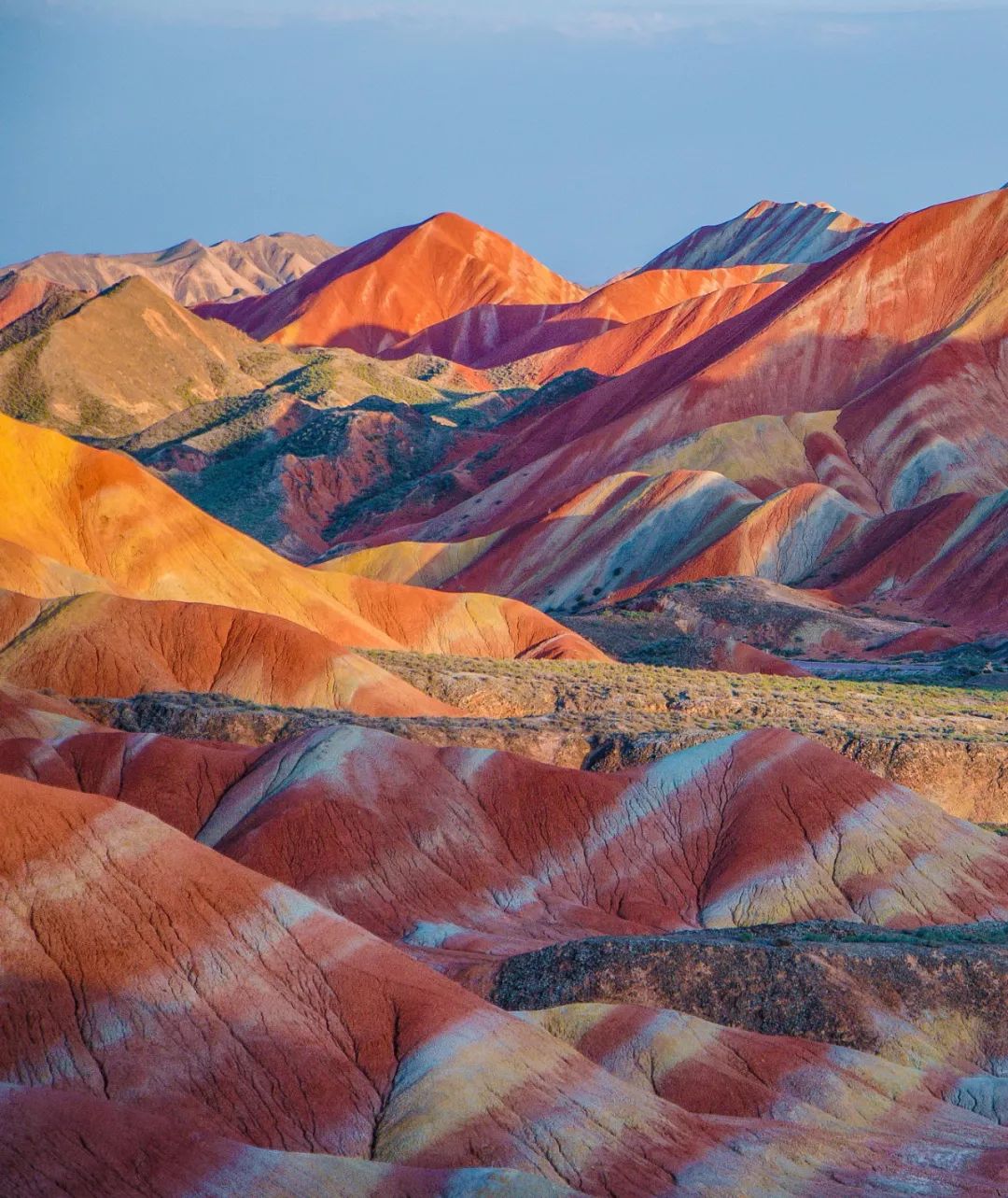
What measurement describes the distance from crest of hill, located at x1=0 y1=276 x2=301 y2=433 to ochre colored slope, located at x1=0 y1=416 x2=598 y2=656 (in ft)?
209

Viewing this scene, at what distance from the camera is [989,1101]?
2059cm

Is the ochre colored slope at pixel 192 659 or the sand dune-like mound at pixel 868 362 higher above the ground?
the sand dune-like mound at pixel 868 362

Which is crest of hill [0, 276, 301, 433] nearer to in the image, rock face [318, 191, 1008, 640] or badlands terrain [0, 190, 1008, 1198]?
rock face [318, 191, 1008, 640]

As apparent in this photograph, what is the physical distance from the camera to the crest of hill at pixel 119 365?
126m

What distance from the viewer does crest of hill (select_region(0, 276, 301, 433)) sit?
12638cm

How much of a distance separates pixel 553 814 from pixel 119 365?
108324 mm

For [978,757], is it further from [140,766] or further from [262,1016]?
[262,1016]

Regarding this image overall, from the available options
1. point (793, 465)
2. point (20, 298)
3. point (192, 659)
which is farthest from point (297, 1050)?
point (20, 298)

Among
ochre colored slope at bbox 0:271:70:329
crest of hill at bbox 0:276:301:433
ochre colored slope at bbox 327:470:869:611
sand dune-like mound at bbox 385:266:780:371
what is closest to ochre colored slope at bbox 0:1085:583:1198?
ochre colored slope at bbox 327:470:869:611

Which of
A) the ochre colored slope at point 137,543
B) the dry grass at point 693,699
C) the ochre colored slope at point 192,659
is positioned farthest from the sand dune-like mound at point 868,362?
the ochre colored slope at point 192,659

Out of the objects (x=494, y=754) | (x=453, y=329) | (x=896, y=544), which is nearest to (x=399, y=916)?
(x=494, y=754)

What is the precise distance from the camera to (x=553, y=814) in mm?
32094

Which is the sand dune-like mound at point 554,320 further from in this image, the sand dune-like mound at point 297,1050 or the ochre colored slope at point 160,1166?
the ochre colored slope at point 160,1166

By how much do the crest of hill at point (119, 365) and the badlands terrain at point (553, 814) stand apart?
113 feet
